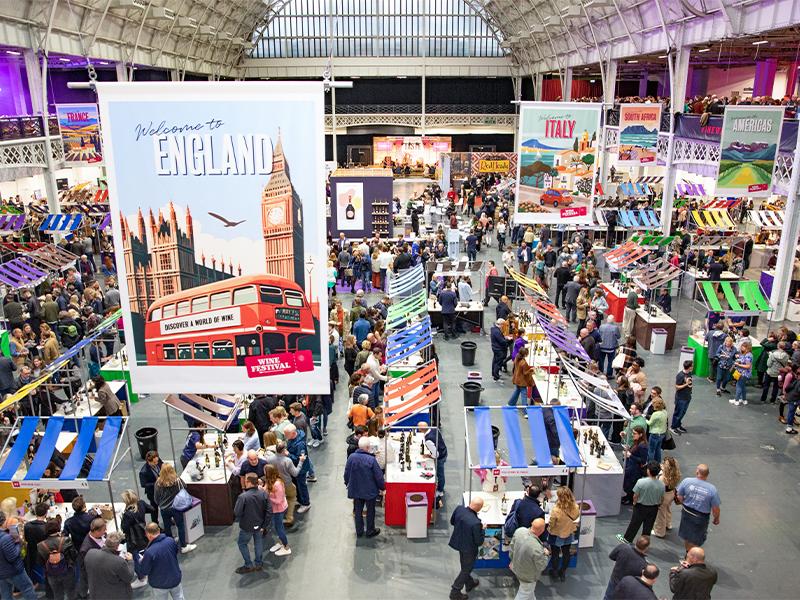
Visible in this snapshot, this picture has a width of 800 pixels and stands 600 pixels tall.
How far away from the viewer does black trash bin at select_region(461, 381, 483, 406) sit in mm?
11734

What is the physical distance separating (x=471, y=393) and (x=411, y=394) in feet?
7.66

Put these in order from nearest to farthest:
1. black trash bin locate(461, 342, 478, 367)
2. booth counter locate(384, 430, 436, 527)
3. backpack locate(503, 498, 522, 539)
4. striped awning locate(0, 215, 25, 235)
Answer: backpack locate(503, 498, 522, 539)
booth counter locate(384, 430, 436, 527)
black trash bin locate(461, 342, 478, 367)
striped awning locate(0, 215, 25, 235)

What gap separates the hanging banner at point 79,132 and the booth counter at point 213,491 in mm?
16387

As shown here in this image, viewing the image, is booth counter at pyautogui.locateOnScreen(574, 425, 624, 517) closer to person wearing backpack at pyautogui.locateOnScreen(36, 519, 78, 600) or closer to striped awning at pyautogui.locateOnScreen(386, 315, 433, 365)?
striped awning at pyautogui.locateOnScreen(386, 315, 433, 365)

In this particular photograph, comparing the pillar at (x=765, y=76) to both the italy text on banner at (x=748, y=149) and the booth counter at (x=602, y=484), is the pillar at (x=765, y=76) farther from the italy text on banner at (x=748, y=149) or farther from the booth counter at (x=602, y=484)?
the booth counter at (x=602, y=484)

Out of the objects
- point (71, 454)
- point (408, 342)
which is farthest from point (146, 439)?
point (408, 342)

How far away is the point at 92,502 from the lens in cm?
875

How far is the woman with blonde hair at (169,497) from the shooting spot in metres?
7.46

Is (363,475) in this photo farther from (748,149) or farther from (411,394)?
(748,149)

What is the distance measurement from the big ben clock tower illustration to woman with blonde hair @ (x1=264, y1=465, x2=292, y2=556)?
3.35m

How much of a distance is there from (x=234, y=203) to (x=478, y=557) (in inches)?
203

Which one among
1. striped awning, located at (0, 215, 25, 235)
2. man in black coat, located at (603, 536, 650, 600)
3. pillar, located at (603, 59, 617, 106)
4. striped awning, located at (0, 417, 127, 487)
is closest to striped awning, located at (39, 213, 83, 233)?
striped awning, located at (0, 215, 25, 235)

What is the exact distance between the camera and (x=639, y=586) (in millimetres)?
5859

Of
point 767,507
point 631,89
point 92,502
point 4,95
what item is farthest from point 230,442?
point 631,89
